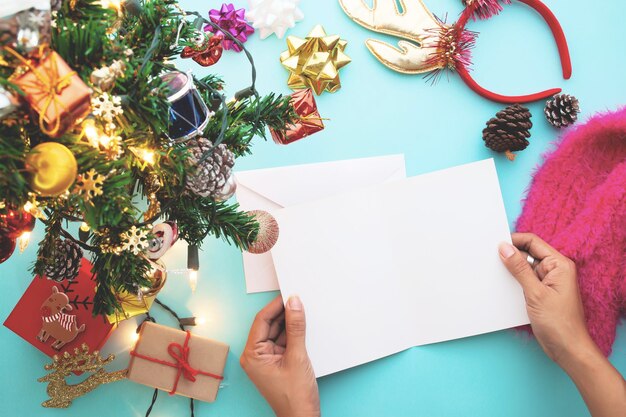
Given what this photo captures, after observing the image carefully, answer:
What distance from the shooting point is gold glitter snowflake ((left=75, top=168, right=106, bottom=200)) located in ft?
1.44

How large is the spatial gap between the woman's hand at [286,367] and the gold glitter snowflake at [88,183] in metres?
0.51

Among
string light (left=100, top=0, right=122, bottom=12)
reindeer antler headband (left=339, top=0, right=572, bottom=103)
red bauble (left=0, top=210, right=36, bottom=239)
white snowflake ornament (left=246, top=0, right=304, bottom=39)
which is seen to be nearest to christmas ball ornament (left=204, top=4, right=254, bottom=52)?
white snowflake ornament (left=246, top=0, right=304, bottom=39)

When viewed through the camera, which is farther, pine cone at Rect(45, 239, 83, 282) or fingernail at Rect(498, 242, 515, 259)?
fingernail at Rect(498, 242, 515, 259)

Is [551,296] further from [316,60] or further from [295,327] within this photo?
[316,60]

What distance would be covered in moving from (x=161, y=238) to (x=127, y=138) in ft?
0.49

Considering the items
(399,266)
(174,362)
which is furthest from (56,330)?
(399,266)

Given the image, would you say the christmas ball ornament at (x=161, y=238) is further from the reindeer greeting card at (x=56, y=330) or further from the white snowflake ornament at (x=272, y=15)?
the white snowflake ornament at (x=272, y=15)

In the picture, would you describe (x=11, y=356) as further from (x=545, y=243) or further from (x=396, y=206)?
(x=545, y=243)

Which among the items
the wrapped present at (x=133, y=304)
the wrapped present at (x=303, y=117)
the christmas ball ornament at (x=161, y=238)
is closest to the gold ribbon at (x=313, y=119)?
the wrapped present at (x=303, y=117)

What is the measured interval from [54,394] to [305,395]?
0.48 m

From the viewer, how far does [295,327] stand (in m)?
0.88

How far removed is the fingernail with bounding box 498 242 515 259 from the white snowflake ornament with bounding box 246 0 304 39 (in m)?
0.63

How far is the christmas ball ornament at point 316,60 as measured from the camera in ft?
3.19

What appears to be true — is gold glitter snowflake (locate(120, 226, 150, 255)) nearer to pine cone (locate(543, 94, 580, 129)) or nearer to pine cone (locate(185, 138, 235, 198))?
pine cone (locate(185, 138, 235, 198))
